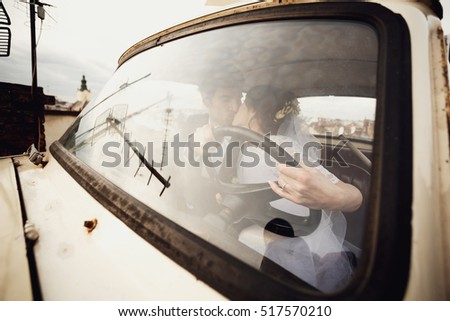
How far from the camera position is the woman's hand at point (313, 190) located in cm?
96

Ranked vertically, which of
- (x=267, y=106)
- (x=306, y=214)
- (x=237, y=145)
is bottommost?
(x=306, y=214)

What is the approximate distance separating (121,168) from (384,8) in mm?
1226

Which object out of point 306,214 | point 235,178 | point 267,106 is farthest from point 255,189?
point 267,106

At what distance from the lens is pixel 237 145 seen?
4.28ft

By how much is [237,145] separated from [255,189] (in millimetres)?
300

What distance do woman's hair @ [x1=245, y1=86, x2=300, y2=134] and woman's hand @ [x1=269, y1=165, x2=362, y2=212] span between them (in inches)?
24.1

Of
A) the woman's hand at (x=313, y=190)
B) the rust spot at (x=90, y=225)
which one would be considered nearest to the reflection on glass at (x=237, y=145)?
the woman's hand at (x=313, y=190)

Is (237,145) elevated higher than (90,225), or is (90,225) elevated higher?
(237,145)

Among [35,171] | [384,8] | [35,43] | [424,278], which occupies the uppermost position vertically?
[35,43]

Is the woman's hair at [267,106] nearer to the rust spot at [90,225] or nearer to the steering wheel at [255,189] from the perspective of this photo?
the steering wheel at [255,189]

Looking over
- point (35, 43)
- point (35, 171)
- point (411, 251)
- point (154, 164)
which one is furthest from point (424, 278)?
point (35, 43)

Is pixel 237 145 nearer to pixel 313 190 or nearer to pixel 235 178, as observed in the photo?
pixel 235 178
